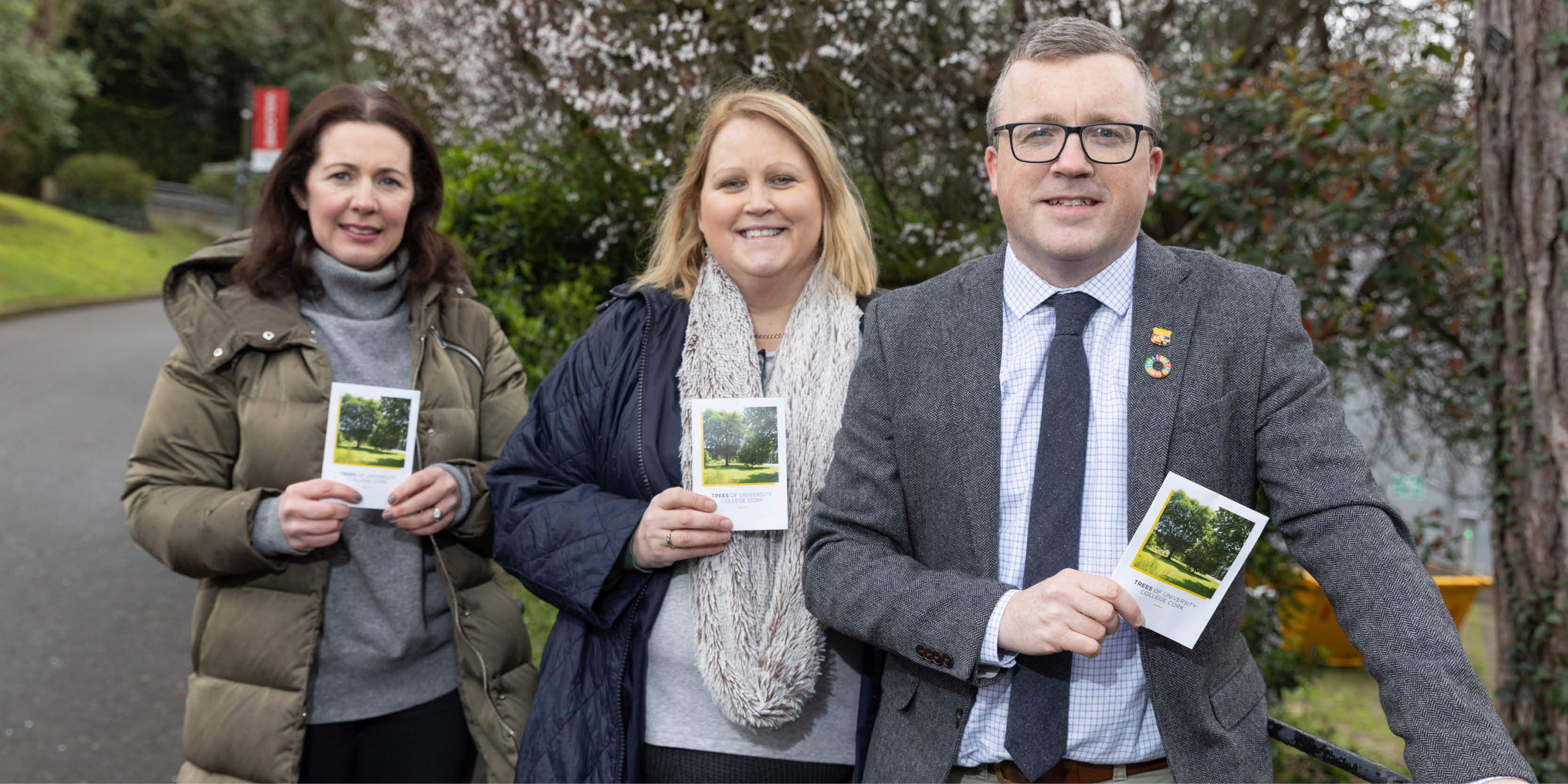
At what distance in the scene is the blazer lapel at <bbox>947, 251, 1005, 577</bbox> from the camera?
1.79m

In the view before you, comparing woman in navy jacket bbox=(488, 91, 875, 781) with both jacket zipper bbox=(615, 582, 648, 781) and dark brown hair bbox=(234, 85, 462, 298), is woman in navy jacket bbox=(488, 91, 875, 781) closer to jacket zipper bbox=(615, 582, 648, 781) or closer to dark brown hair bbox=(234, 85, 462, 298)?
jacket zipper bbox=(615, 582, 648, 781)

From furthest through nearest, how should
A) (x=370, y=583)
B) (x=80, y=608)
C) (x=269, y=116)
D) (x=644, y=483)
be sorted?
(x=269, y=116)
(x=80, y=608)
(x=370, y=583)
(x=644, y=483)

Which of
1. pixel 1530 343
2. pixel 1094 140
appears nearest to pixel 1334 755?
pixel 1094 140

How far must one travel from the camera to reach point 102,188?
29.2 metres

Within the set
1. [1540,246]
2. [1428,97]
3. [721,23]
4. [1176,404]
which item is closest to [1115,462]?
[1176,404]

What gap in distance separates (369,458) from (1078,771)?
65.4 inches

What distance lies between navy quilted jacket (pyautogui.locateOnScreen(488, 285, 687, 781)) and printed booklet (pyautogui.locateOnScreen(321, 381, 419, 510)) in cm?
24

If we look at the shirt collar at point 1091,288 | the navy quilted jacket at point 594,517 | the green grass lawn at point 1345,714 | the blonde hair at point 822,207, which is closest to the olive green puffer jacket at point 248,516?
the navy quilted jacket at point 594,517

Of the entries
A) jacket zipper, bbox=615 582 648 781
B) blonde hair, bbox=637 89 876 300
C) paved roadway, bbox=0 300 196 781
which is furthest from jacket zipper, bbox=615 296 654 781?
paved roadway, bbox=0 300 196 781

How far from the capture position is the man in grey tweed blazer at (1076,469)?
5.57ft

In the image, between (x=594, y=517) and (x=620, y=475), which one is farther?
(x=620, y=475)

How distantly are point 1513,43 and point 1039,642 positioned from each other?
2.82 meters

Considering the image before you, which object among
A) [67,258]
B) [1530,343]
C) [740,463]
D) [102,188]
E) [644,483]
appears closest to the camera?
[740,463]

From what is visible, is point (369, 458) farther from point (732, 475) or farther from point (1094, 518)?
point (1094, 518)
